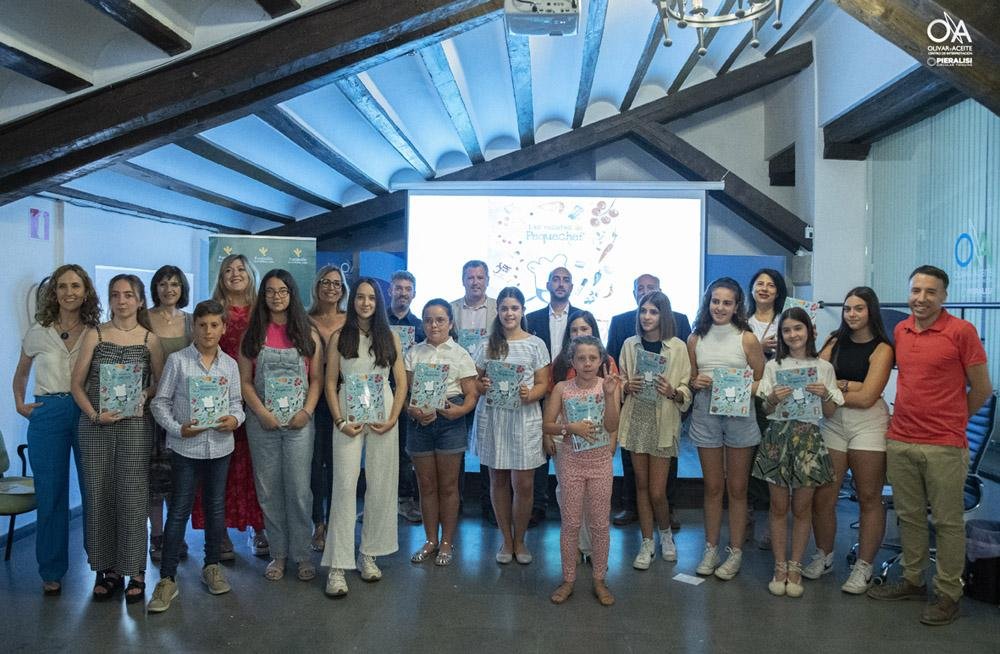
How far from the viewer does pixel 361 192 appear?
7523 mm

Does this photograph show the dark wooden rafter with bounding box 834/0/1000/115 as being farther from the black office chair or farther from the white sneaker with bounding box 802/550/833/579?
the white sneaker with bounding box 802/550/833/579

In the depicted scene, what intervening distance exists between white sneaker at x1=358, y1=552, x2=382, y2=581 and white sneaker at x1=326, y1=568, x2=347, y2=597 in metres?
0.15

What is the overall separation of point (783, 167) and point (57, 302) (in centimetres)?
679

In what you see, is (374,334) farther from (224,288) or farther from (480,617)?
(480,617)

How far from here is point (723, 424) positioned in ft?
11.1

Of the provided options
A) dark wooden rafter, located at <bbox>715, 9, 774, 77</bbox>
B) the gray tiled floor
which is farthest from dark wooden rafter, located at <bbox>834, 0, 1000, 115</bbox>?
dark wooden rafter, located at <bbox>715, 9, 774, 77</bbox>

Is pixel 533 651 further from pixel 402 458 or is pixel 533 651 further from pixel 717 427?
pixel 402 458

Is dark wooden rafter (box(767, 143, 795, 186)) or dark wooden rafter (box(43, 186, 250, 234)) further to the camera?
dark wooden rafter (box(767, 143, 795, 186))

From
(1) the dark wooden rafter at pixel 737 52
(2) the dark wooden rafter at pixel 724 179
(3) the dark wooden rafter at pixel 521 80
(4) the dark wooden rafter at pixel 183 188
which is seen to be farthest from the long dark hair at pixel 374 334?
(2) the dark wooden rafter at pixel 724 179

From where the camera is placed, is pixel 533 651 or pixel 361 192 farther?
pixel 361 192

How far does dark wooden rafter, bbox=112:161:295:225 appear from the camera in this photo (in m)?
4.34

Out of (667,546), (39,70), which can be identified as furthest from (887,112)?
(39,70)

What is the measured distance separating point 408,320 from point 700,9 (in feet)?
7.66

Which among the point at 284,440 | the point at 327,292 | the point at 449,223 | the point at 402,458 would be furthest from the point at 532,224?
the point at 284,440
